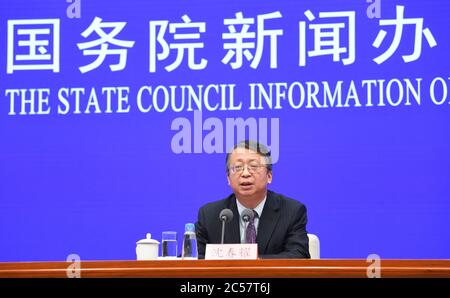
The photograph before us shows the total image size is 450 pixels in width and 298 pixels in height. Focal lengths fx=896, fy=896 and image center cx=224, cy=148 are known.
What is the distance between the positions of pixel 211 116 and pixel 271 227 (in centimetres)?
67

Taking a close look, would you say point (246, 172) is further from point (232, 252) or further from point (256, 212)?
point (232, 252)

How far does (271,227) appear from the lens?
10.7 feet

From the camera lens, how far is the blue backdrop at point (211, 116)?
143 inches

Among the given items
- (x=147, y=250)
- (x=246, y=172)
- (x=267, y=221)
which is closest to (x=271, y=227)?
(x=267, y=221)

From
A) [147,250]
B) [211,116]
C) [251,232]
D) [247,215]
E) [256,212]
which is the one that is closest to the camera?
[147,250]

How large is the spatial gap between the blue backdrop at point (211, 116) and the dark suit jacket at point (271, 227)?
13.1 inches

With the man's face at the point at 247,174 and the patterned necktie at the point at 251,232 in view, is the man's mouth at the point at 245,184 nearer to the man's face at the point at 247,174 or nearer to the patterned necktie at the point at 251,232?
the man's face at the point at 247,174

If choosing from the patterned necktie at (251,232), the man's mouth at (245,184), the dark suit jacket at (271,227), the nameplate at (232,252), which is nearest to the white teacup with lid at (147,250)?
the nameplate at (232,252)

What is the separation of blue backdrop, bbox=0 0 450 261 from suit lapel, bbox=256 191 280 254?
0.34 meters

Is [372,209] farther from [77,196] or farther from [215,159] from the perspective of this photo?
[77,196]

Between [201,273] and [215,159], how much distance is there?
1.52 m

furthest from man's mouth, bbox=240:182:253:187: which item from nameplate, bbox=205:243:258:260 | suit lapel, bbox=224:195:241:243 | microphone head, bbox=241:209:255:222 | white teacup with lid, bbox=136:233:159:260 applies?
nameplate, bbox=205:243:258:260

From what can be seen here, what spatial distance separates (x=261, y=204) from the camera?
3387 millimetres
